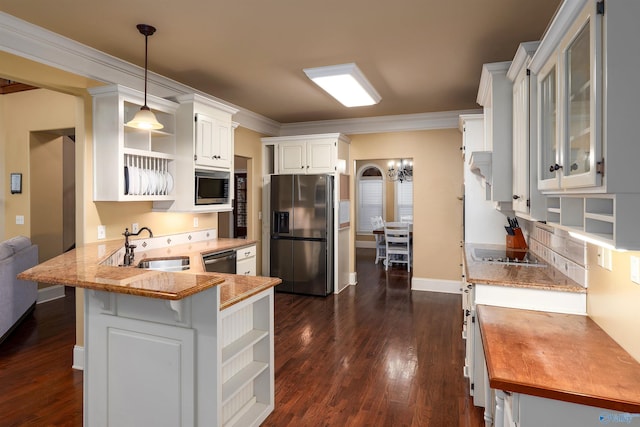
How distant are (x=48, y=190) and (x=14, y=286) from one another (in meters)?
1.76

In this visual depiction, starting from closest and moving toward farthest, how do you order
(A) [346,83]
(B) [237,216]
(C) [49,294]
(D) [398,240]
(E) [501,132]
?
(E) [501,132] < (A) [346,83] < (C) [49,294] < (D) [398,240] < (B) [237,216]

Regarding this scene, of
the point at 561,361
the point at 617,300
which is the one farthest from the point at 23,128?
the point at 617,300

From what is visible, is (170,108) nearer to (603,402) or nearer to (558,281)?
(558,281)

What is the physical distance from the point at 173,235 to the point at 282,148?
229 cm

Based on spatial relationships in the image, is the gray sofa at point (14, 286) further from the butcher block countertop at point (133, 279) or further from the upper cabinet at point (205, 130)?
the upper cabinet at point (205, 130)

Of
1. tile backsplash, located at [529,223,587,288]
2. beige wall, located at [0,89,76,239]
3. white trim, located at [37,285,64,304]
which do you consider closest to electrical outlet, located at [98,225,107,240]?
beige wall, located at [0,89,76,239]

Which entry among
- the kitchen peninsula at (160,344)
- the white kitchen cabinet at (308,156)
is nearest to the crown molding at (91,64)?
the white kitchen cabinet at (308,156)

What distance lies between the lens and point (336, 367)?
326 cm

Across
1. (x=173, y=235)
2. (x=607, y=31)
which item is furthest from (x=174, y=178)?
(x=607, y=31)

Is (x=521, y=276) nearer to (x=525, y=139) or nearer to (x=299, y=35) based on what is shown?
(x=525, y=139)

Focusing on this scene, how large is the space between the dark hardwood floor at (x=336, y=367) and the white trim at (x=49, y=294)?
5.5 inches

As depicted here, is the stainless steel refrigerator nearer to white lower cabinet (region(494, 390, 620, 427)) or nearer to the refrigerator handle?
the refrigerator handle

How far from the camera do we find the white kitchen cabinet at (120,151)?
10.6ft

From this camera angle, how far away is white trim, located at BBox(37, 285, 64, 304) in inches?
198
